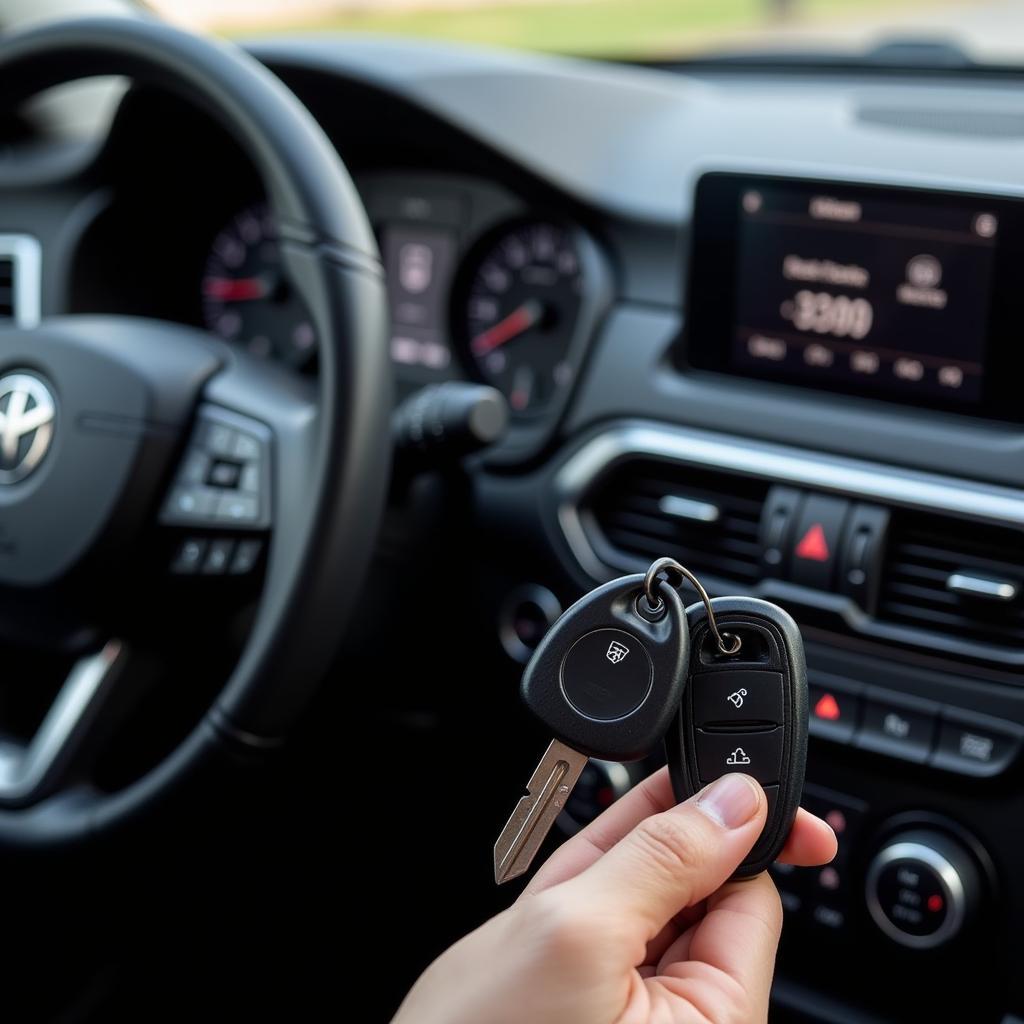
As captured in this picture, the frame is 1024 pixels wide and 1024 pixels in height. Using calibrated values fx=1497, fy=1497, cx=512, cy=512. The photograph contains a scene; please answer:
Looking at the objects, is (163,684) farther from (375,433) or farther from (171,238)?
(171,238)

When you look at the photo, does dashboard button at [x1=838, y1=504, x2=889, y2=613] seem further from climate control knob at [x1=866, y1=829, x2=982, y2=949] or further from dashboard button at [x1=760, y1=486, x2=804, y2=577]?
climate control knob at [x1=866, y1=829, x2=982, y2=949]

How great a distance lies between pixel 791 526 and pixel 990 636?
8.6 inches

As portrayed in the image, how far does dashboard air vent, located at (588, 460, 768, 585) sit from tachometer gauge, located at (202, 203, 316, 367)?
53 cm

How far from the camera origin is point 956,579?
139 cm

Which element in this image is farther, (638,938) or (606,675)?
(606,675)

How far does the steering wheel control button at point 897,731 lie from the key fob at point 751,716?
20.9 inches

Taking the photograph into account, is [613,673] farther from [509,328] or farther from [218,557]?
[509,328]

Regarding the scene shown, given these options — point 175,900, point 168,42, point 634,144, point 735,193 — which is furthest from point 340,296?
point 175,900

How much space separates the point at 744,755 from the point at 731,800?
53mm

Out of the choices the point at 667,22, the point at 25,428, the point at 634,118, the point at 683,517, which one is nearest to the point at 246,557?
the point at 25,428

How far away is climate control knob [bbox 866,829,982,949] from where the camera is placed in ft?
4.68

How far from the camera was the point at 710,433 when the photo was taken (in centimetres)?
159

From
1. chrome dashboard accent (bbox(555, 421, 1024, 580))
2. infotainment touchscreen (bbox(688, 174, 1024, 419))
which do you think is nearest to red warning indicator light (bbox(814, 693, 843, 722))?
chrome dashboard accent (bbox(555, 421, 1024, 580))

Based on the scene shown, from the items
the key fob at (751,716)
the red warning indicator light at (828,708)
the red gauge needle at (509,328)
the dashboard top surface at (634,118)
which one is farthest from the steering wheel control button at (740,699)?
the red gauge needle at (509,328)
